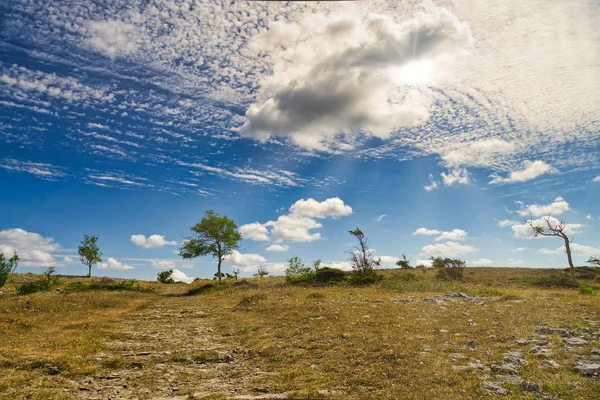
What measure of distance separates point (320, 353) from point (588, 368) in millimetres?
6521

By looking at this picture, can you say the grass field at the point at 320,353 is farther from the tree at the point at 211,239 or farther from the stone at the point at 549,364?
the tree at the point at 211,239

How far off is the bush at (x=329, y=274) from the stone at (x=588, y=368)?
99.6ft

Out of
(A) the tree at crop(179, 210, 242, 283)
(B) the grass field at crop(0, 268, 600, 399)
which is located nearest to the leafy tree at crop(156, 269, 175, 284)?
(A) the tree at crop(179, 210, 242, 283)

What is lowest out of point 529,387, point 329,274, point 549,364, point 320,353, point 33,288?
point 320,353

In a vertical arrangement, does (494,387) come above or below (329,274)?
below

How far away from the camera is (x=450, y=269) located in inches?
1597

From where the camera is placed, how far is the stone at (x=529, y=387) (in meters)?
6.77

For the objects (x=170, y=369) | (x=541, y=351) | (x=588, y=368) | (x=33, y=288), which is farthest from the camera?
(x=33, y=288)

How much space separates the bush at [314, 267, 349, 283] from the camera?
126 feet

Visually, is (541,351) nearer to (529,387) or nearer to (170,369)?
(529,387)

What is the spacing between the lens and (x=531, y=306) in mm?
16688

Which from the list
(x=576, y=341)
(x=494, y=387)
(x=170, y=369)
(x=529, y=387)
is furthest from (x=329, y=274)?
(x=529, y=387)

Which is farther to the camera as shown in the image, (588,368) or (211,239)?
(211,239)

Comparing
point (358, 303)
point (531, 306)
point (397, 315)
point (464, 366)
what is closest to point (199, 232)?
point (358, 303)
